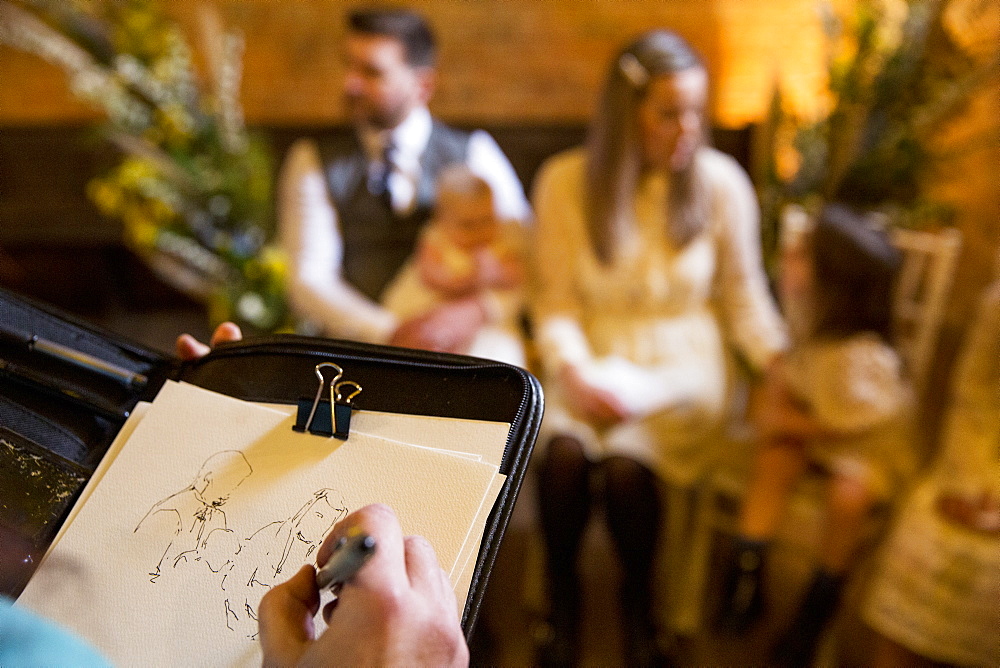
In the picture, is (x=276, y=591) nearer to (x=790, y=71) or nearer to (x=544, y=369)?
(x=544, y=369)

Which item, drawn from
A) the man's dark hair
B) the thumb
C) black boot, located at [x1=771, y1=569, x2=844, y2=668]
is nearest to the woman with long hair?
black boot, located at [x1=771, y1=569, x2=844, y2=668]

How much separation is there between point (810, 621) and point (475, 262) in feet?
3.64

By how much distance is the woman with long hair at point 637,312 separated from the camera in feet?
4.61

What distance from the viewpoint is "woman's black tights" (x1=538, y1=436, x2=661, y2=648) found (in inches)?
54.6

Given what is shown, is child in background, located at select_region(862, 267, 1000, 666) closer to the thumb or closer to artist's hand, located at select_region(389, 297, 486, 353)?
artist's hand, located at select_region(389, 297, 486, 353)

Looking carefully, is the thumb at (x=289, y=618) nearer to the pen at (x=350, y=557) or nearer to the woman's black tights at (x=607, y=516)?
the pen at (x=350, y=557)

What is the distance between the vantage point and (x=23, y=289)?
9.72ft

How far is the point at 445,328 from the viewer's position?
1.50 m

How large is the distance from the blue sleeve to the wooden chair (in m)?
1.33

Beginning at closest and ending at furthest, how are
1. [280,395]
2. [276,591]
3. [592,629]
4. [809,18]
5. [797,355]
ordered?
[276,591]
[280,395]
[797,355]
[592,629]
[809,18]

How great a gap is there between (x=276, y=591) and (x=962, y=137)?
88.0 inches

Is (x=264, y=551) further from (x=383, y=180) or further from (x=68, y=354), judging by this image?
(x=383, y=180)

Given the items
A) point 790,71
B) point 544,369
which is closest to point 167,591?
point 544,369

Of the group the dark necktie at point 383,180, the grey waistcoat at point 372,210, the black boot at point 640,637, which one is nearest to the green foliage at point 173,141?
the grey waistcoat at point 372,210
